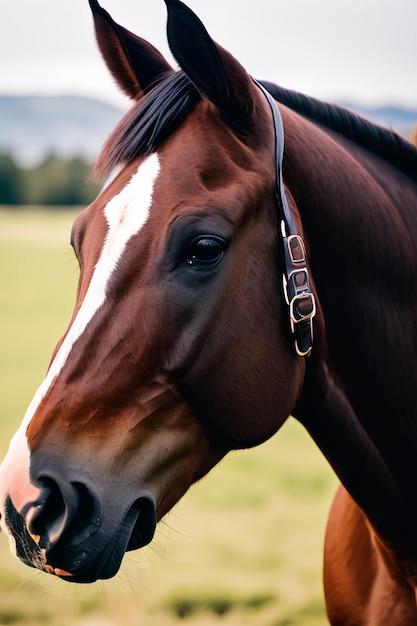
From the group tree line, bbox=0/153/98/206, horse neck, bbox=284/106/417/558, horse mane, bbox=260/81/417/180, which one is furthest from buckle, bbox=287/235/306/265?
tree line, bbox=0/153/98/206

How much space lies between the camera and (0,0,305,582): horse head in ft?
4.75

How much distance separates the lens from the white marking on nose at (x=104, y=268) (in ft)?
4.72

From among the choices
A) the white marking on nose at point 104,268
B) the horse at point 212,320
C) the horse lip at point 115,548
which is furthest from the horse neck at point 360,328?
the horse lip at point 115,548

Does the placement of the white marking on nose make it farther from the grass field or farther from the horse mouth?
the grass field

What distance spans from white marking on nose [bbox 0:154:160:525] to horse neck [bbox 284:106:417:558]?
392 millimetres

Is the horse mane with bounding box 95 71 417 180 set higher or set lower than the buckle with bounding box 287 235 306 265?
higher

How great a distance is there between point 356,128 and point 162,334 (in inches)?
38.1

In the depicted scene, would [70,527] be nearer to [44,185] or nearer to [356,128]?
[356,128]

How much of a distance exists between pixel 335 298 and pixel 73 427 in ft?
2.53

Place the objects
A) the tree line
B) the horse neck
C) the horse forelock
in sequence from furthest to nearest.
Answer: the tree line
the horse neck
the horse forelock

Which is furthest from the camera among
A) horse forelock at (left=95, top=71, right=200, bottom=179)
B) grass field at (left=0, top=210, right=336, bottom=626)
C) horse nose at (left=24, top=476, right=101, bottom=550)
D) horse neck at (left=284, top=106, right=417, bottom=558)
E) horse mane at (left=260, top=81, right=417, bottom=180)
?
grass field at (left=0, top=210, right=336, bottom=626)

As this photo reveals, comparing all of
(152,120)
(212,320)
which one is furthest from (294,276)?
(152,120)

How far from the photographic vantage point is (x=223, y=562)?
5.04 meters

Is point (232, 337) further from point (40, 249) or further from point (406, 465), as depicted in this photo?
point (40, 249)
